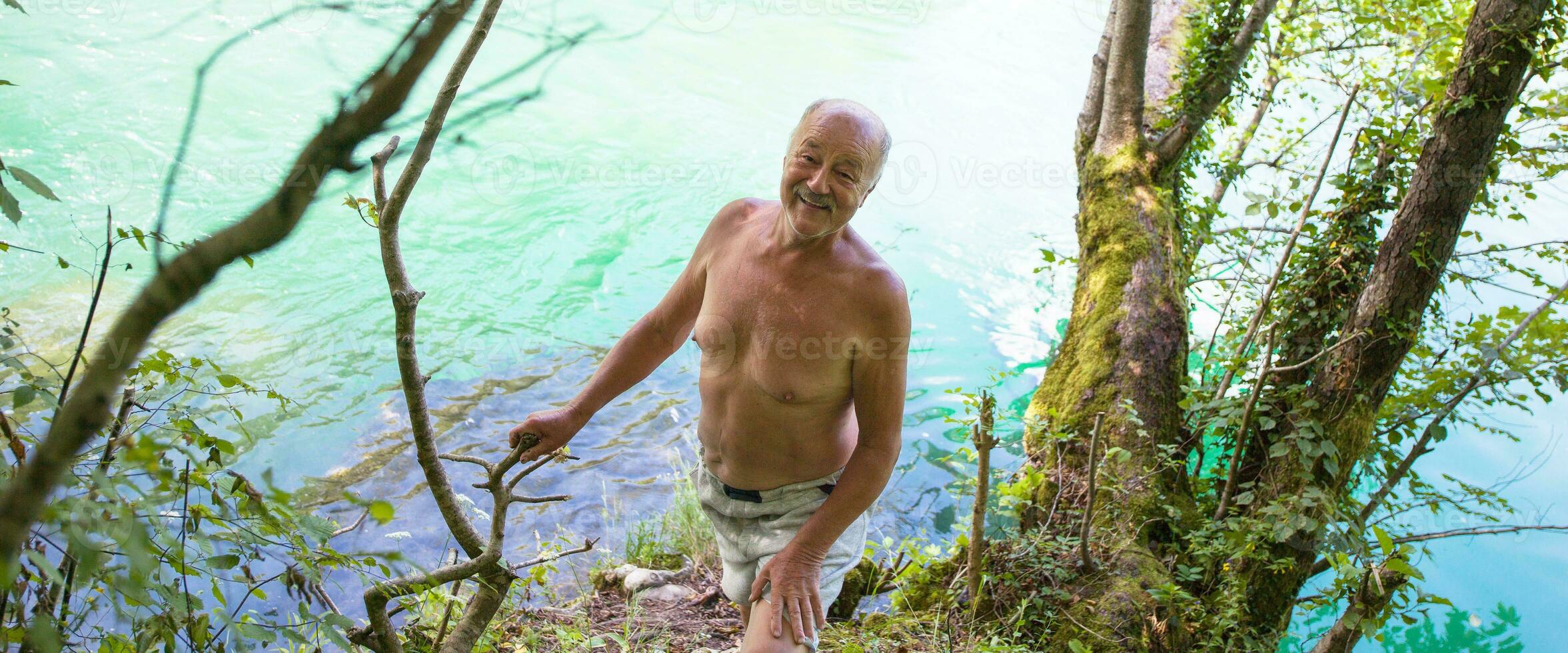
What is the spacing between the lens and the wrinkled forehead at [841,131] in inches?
88.6

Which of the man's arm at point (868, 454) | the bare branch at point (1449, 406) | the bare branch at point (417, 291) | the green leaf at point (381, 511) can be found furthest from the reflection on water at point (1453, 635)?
the green leaf at point (381, 511)

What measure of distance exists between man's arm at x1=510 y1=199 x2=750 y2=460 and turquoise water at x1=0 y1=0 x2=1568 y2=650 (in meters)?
1.04

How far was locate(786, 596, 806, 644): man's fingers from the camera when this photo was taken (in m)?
2.14

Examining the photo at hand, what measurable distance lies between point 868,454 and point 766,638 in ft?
1.51

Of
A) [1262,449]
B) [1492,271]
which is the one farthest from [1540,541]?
[1262,449]

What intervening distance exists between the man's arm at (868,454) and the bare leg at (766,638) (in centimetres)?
6

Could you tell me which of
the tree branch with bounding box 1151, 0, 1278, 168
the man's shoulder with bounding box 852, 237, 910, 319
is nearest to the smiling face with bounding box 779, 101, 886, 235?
the man's shoulder with bounding box 852, 237, 910, 319

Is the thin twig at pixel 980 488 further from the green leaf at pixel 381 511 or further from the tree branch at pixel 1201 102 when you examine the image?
the tree branch at pixel 1201 102

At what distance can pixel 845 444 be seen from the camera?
2.48m

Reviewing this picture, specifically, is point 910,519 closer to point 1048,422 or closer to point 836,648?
point 1048,422

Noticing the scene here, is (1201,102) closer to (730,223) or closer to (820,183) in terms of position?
(730,223)

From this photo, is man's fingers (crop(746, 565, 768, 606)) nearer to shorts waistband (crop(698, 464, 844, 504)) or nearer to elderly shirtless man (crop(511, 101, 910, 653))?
elderly shirtless man (crop(511, 101, 910, 653))

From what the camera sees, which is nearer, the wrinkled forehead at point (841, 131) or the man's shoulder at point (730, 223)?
the wrinkled forehead at point (841, 131)

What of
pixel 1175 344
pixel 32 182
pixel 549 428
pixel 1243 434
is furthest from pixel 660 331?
pixel 1175 344
